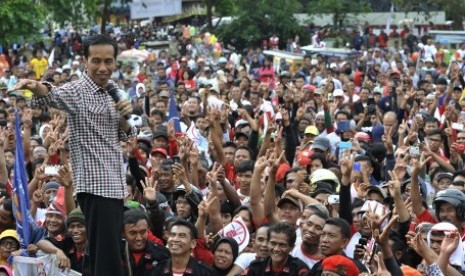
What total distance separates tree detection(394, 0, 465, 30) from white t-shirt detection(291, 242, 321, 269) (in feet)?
119

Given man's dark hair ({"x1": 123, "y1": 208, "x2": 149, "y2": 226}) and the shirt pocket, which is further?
man's dark hair ({"x1": 123, "y1": 208, "x2": 149, "y2": 226})

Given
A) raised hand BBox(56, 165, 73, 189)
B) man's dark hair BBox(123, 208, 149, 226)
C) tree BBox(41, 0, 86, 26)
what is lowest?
tree BBox(41, 0, 86, 26)

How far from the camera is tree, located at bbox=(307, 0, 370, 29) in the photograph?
41.5 meters

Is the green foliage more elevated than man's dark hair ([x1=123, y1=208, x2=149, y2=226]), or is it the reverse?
man's dark hair ([x1=123, y1=208, x2=149, y2=226])

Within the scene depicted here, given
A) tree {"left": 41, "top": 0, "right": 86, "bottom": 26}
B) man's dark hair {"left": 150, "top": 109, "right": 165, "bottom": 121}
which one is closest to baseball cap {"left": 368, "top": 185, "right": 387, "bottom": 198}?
man's dark hair {"left": 150, "top": 109, "right": 165, "bottom": 121}

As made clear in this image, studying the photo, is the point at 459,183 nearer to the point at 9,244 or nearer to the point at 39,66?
the point at 9,244

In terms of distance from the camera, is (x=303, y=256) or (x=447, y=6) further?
(x=447, y=6)

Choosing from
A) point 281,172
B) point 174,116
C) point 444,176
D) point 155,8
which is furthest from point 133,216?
point 155,8

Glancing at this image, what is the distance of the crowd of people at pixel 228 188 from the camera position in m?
6.45

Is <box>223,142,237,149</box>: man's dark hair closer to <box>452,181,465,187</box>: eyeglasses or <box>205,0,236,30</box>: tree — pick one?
<box>452,181,465,187</box>: eyeglasses

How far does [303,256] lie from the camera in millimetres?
8203

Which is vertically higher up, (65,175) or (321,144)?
(65,175)

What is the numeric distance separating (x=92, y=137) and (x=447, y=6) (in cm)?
3886

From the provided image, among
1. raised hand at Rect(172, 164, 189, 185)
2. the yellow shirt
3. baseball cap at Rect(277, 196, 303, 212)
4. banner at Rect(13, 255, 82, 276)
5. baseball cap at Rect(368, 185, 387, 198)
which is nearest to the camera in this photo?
banner at Rect(13, 255, 82, 276)
